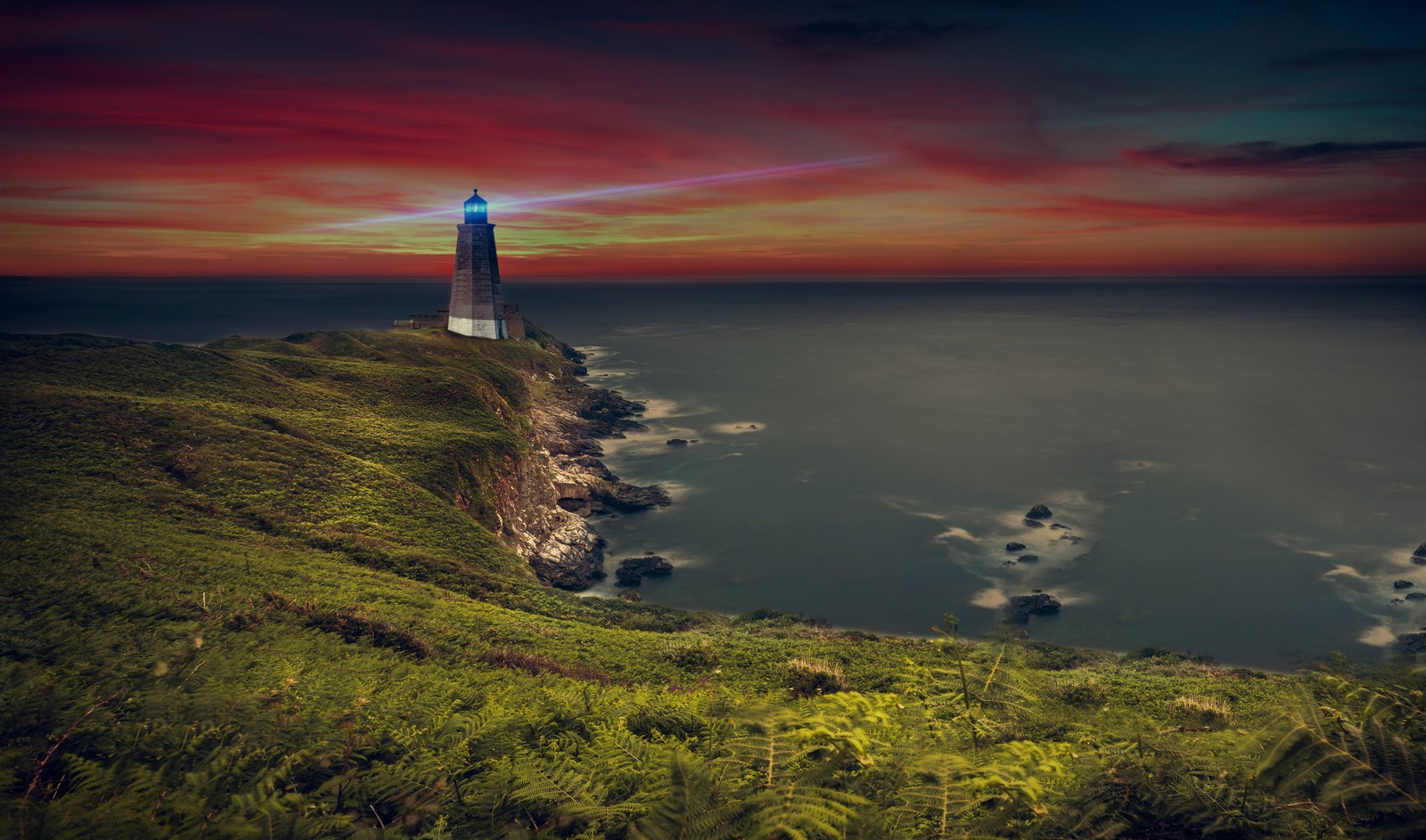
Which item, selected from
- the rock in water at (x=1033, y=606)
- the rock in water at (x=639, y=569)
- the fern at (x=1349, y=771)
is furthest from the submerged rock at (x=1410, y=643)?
the fern at (x=1349, y=771)

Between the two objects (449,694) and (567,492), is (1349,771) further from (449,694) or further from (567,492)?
(567,492)

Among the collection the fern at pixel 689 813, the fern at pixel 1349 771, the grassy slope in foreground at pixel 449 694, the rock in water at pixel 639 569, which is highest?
the fern at pixel 1349 771

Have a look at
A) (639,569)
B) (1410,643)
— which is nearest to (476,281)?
(639,569)

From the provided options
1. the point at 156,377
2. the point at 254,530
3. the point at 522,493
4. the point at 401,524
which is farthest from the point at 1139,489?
the point at 156,377

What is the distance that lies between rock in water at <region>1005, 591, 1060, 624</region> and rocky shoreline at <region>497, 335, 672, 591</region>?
72.9 feet

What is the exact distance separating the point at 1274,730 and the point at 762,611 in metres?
26.2

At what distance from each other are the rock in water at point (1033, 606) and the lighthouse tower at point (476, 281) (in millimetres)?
59578

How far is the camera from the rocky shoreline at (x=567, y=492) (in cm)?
3625

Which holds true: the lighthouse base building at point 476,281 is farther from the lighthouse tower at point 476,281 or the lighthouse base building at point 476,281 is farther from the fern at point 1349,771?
the fern at point 1349,771

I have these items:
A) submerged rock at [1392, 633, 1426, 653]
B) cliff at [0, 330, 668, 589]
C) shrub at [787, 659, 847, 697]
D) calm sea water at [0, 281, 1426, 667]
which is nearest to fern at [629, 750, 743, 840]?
shrub at [787, 659, 847, 697]

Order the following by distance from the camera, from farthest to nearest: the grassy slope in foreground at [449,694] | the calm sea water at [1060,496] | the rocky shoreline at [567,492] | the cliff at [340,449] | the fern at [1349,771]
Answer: the calm sea water at [1060,496] < the rocky shoreline at [567,492] < the cliff at [340,449] < the grassy slope in foreground at [449,694] < the fern at [1349,771]

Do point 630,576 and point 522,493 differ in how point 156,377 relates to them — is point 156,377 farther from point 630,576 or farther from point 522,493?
point 630,576

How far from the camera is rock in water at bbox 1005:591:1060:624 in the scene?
3675 centimetres

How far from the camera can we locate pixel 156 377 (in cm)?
3441
